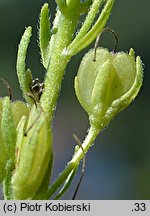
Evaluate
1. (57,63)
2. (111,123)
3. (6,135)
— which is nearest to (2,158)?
(6,135)

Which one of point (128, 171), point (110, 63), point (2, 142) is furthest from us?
point (128, 171)

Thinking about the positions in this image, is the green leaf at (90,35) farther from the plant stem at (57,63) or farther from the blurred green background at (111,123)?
the blurred green background at (111,123)

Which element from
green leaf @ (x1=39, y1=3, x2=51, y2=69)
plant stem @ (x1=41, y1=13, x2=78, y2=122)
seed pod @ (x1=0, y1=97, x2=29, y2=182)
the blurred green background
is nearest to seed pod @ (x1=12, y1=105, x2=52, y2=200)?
seed pod @ (x1=0, y1=97, x2=29, y2=182)

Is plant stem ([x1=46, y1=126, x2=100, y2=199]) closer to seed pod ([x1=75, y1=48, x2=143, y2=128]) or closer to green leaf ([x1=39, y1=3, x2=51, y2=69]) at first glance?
seed pod ([x1=75, y1=48, x2=143, y2=128])

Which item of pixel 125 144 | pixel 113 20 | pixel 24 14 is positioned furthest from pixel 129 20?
pixel 125 144

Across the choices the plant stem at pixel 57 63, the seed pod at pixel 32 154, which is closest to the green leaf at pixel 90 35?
the plant stem at pixel 57 63

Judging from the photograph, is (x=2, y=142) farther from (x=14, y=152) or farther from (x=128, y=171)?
(x=128, y=171)
